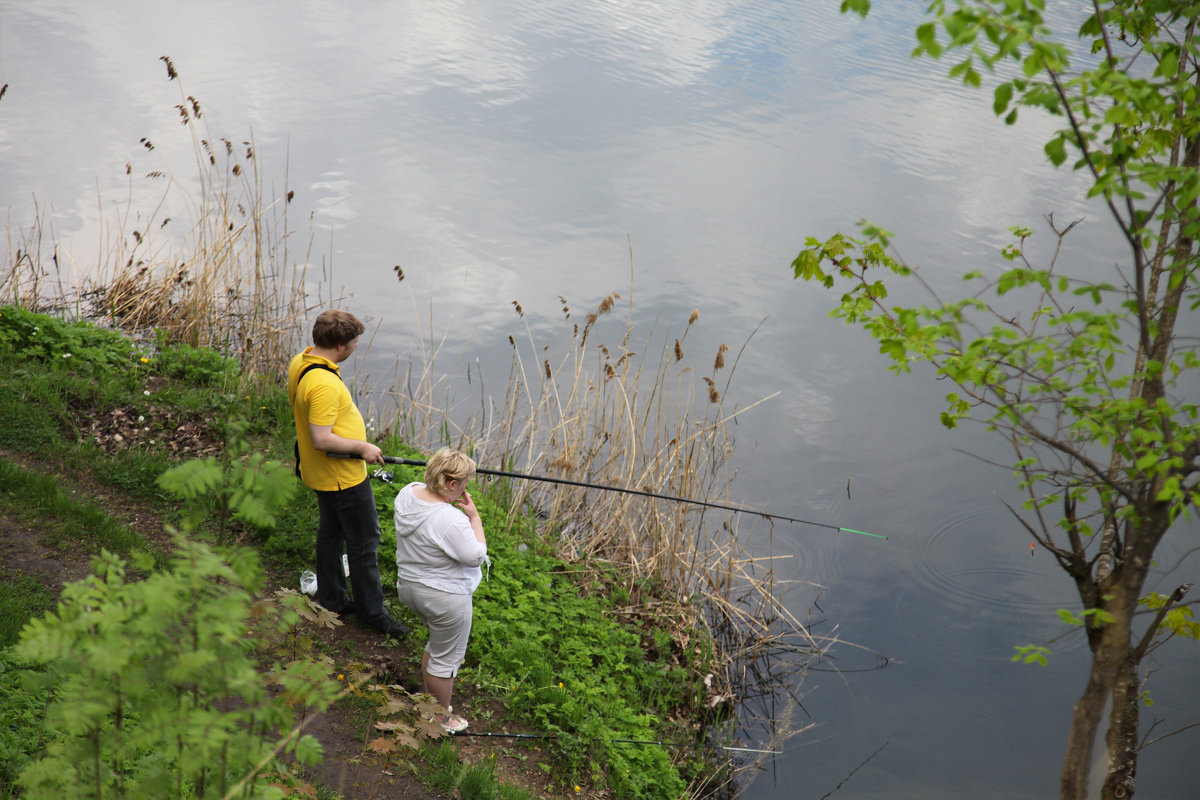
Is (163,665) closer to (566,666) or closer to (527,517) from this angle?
(566,666)

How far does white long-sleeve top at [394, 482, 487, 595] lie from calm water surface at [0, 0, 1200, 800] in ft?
9.59

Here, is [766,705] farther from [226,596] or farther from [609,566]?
[226,596]

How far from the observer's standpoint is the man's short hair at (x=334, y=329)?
4.28m

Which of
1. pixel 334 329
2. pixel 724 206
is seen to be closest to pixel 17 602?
pixel 334 329

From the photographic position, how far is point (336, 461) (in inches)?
174

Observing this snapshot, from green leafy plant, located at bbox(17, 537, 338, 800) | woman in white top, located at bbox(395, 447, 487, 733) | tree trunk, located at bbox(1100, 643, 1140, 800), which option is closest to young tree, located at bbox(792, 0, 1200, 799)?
tree trunk, located at bbox(1100, 643, 1140, 800)

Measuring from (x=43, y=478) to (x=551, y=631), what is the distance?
3096 millimetres

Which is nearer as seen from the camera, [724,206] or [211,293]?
[211,293]

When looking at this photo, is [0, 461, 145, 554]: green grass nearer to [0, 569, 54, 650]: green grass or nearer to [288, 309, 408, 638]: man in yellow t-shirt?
[0, 569, 54, 650]: green grass

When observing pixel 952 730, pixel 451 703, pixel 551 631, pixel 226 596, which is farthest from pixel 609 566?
pixel 226 596

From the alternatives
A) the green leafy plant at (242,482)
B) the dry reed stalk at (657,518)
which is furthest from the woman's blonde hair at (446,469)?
the dry reed stalk at (657,518)

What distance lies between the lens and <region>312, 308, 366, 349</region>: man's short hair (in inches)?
168

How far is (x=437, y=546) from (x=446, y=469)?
1.12ft

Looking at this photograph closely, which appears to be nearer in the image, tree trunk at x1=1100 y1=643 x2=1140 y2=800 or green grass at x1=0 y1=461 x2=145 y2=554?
tree trunk at x1=1100 y1=643 x2=1140 y2=800
